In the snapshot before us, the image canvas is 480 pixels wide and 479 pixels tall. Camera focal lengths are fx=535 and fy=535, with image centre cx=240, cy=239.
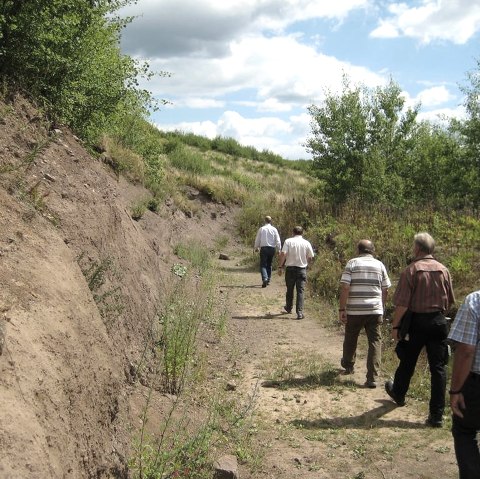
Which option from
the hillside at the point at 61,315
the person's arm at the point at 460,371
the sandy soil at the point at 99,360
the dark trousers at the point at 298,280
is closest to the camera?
the hillside at the point at 61,315

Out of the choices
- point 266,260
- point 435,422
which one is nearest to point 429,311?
point 435,422

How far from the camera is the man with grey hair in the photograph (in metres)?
6.05

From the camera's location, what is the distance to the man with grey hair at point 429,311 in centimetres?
605

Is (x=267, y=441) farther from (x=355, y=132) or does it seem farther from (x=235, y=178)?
(x=235, y=178)

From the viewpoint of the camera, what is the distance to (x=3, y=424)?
2.77 meters

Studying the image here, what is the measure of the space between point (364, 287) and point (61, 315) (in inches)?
178

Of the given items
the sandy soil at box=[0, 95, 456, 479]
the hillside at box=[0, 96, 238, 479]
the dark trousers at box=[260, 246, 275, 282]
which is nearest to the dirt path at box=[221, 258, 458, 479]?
the sandy soil at box=[0, 95, 456, 479]

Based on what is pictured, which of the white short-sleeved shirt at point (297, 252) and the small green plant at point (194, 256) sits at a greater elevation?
the white short-sleeved shirt at point (297, 252)

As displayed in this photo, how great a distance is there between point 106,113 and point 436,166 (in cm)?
1761

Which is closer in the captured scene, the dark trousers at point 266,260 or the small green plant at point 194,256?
the small green plant at point 194,256

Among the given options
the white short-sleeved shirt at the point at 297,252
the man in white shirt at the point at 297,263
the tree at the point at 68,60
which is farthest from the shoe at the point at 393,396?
the tree at the point at 68,60

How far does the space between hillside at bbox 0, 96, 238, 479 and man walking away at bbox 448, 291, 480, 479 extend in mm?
2519

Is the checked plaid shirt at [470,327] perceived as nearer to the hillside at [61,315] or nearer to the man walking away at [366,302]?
the hillside at [61,315]

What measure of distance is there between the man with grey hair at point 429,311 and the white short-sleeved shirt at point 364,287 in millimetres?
1106
